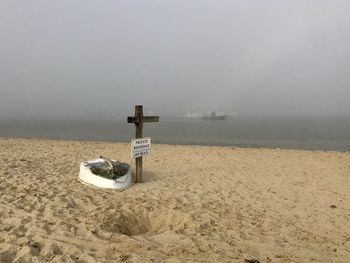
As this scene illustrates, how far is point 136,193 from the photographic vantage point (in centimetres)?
927

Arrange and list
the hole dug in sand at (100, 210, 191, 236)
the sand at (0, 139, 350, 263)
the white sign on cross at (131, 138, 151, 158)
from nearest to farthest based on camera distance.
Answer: the sand at (0, 139, 350, 263) < the hole dug in sand at (100, 210, 191, 236) < the white sign on cross at (131, 138, 151, 158)

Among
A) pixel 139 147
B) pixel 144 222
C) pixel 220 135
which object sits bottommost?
pixel 220 135

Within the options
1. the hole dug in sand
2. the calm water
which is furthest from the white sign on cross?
the calm water

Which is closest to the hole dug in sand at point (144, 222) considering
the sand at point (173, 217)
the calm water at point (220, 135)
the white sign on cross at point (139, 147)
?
the sand at point (173, 217)

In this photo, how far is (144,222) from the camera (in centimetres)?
721

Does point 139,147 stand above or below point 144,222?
above

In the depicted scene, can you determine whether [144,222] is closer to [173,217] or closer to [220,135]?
[173,217]

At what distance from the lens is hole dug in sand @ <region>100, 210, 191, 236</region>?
6672 mm

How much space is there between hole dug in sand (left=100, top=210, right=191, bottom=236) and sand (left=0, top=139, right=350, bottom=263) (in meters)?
0.02

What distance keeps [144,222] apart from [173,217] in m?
0.67

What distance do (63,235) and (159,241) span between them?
5.40ft

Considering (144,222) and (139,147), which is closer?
(144,222)

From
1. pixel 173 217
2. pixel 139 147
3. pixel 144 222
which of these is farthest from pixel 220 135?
pixel 144 222

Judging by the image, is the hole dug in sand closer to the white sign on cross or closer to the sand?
the sand
